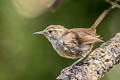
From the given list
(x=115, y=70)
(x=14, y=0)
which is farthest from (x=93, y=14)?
(x=14, y=0)

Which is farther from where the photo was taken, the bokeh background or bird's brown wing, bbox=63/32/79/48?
the bokeh background

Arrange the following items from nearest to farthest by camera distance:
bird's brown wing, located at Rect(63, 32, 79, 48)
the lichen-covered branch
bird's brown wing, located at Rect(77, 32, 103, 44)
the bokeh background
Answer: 1. the lichen-covered branch
2. bird's brown wing, located at Rect(77, 32, 103, 44)
3. bird's brown wing, located at Rect(63, 32, 79, 48)
4. the bokeh background

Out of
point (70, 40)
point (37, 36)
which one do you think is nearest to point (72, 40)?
point (70, 40)

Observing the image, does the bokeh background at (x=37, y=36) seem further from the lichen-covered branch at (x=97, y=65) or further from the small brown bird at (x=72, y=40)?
the lichen-covered branch at (x=97, y=65)

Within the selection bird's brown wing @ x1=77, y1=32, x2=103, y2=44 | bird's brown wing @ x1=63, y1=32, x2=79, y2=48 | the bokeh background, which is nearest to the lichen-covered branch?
bird's brown wing @ x1=77, y1=32, x2=103, y2=44

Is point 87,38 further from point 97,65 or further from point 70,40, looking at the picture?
point 97,65

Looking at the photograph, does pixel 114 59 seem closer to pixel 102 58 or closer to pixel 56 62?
pixel 102 58

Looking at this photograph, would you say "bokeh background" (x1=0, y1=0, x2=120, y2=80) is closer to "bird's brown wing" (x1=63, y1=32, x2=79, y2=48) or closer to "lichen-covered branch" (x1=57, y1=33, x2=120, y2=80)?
"bird's brown wing" (x1=63, y1=32, x2=79, y2=48)
